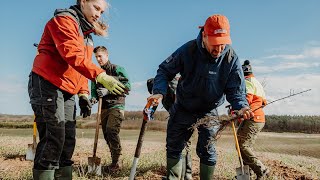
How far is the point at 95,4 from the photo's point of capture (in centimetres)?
396

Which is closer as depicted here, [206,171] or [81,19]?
[81,19]

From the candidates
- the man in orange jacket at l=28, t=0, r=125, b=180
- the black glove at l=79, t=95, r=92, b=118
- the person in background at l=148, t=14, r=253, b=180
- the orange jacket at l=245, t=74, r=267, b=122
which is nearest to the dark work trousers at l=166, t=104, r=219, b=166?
the person in background at l=148, t=14, r=253, b=180

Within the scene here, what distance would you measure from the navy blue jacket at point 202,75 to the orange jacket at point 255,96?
2.19 metres

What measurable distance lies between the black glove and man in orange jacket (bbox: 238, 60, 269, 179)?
9.73 feet

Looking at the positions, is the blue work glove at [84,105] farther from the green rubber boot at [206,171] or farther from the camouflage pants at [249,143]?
the camouflage pants at [249,143]

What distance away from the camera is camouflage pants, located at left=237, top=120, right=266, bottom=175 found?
6.59m

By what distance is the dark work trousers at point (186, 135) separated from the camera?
4855mm

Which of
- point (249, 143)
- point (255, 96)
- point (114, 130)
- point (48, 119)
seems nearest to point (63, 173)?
point (48, 119)

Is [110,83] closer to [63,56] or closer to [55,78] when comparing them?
[63,56]

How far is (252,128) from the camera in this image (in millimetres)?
6812

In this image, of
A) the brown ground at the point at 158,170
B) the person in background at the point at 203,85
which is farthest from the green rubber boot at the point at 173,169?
the brown ground at the point at 158,170

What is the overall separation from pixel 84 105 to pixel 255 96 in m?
3.30

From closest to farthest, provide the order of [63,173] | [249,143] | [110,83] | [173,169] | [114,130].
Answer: [110,83] < [63,173] < [173,169] < [249,143] < [114,130]

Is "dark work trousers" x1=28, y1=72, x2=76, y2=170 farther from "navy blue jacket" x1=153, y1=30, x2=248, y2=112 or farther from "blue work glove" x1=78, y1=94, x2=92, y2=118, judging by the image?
"navy blue jacket" x1=153, y1=30, x2=248, y2=112
